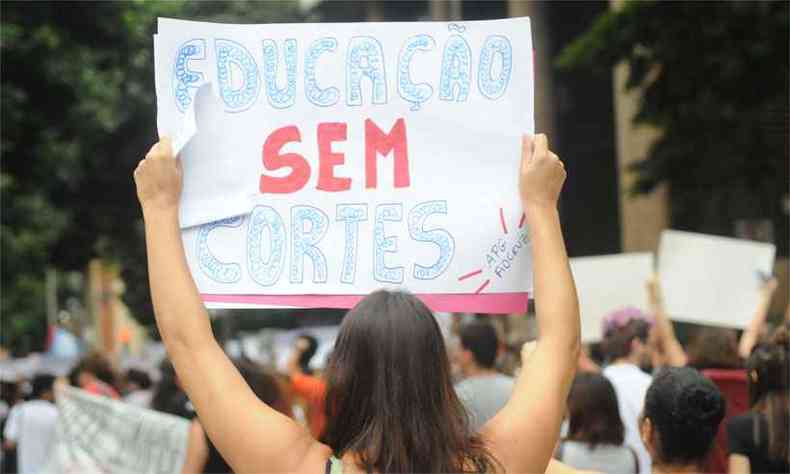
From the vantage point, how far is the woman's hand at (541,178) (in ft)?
10.9

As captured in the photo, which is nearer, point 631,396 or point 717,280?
point 631,396

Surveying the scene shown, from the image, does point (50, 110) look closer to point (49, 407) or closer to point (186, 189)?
point (49, 407)

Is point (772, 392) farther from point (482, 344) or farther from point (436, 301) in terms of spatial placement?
point (436, 301)

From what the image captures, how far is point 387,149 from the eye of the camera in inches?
142

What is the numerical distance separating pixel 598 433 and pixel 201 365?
306 cm

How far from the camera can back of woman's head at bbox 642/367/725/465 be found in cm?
421

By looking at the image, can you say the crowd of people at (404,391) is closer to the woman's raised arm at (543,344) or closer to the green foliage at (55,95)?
the woman's raised arm at (543,344)

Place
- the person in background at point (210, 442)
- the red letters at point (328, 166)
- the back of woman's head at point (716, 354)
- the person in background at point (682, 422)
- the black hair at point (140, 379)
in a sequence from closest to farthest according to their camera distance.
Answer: the red letters at point (328, 166) → the person in background at point (682, 422) → the person in background at point (210, 442) → the back of woman's head at point (716, 354) → the black hair at point (140, 379)

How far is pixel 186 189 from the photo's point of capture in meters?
3.46

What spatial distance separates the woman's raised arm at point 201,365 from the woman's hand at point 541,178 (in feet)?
2.56

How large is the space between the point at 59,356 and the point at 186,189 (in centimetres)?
2252

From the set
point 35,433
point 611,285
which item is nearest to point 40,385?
point 35,433

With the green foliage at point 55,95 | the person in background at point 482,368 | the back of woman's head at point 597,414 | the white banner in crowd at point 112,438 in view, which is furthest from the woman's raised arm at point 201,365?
the green foliage at point 55,95

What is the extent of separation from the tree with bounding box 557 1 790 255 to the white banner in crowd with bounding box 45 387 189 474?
31.4 ft
